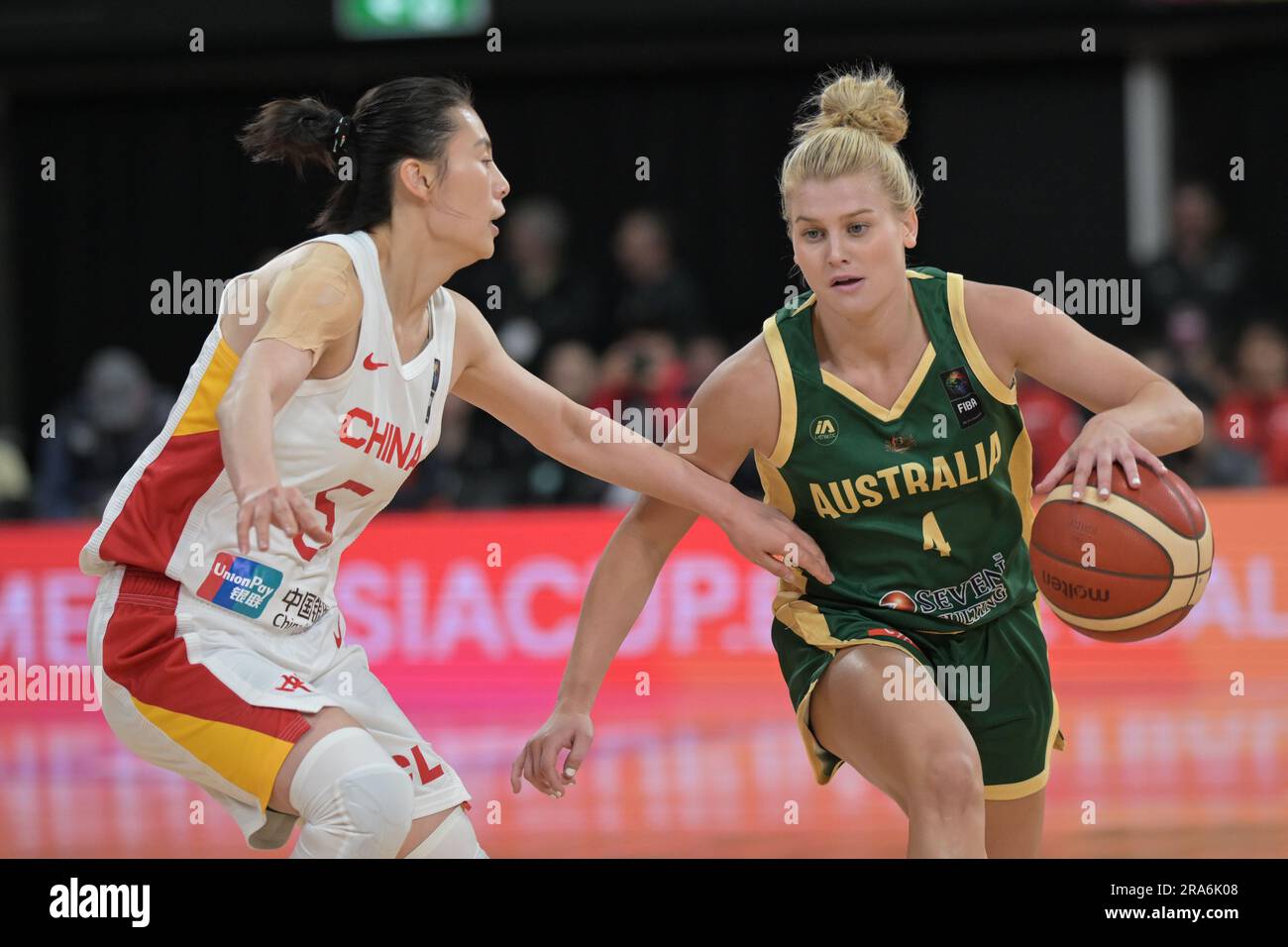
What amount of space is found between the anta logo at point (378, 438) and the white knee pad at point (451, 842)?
70cm

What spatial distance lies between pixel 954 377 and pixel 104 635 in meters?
1.76

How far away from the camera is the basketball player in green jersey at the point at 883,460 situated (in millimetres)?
3268

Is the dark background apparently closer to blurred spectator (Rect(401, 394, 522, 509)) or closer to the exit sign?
the exit sign

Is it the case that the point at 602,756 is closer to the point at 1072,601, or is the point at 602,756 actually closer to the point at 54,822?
the point at 54,822

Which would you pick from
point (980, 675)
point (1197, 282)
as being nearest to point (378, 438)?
point (980, 675)

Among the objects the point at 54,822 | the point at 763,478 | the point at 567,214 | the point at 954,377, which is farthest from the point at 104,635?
the point at 567,214

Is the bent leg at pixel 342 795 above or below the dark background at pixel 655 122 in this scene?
below

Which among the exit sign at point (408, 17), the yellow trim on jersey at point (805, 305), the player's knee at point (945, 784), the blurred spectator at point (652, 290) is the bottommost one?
the player's knee at point (945, 784)

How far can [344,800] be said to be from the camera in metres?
2.85

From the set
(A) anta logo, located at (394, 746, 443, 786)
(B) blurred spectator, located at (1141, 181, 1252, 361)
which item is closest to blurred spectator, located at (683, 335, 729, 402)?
(B) blurred spectator, located at (1141, 181, 1252, 361)

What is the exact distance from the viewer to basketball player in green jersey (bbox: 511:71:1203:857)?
10.7 ft

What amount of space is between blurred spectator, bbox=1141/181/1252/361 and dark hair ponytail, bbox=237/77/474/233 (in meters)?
6.24

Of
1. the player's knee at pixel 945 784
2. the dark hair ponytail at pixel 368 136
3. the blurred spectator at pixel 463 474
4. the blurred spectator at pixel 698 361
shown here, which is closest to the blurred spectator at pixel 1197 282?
the blurred spectator at pixel 698 361

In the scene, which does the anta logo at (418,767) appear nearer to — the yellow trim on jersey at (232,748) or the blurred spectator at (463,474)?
the yellow trim on jersey at (232,748)
